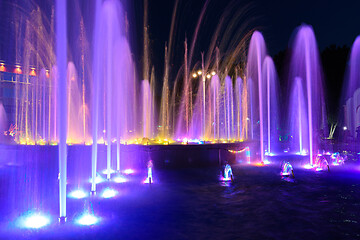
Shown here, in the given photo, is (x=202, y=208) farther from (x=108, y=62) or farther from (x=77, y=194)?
(x=108, y=62)

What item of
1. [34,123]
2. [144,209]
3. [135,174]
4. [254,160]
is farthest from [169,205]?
[34,123]

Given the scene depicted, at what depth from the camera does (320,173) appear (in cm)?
1249

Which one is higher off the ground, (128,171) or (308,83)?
(308,83)

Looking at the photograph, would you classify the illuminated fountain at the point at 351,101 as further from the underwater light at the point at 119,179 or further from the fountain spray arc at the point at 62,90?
the fountain spray arc at the point at 62,90

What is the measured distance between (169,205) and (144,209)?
0.64 m

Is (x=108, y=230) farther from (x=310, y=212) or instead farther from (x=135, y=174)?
(x=135, y=174)

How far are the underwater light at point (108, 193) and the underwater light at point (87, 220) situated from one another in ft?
6.35

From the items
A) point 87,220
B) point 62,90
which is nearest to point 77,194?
point 87,220

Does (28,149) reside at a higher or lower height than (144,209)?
higher

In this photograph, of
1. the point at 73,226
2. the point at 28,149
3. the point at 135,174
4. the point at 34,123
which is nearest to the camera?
the point at 73,226

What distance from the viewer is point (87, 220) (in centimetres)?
604

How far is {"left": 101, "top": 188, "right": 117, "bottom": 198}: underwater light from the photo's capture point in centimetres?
830

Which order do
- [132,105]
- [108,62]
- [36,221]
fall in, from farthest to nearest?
[132,105], [108,62], [36,221]

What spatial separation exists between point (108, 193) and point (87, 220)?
2607 millimetres
